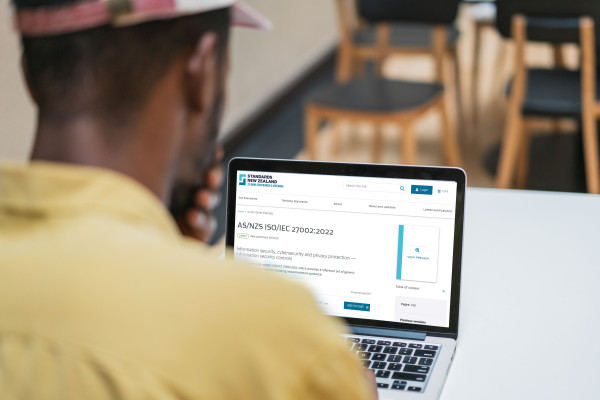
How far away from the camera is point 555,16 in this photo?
9.04ft

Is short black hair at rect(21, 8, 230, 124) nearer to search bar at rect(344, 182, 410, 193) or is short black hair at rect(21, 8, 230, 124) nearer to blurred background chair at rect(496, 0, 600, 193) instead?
search bar at rect(344, 182, 410, 193)

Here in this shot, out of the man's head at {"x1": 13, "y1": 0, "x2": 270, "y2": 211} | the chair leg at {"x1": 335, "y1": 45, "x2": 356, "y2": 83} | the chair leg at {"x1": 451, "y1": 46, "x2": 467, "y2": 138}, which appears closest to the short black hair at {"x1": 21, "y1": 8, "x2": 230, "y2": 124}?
the man's head at {"x1": 13, "y1": 0, "x2": 270, "y2": 211}

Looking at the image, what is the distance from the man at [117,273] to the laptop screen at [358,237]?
468 mm

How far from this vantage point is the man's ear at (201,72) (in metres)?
0.71

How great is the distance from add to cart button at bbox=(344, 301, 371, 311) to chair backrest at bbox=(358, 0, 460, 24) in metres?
2.47

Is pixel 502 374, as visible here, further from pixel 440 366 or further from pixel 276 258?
pixel 276 258

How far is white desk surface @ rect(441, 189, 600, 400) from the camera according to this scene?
100 centimetres

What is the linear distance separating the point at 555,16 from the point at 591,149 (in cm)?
49

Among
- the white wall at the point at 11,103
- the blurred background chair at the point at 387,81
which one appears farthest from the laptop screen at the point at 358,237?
the blurred background chair at the point at 387,81

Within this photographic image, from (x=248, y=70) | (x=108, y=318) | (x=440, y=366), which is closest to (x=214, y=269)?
(x=108, y=318)

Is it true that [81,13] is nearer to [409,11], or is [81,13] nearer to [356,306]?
[356,306]

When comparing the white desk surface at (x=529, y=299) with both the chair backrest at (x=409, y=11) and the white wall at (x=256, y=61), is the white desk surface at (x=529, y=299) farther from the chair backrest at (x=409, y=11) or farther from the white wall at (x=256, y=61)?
the chair backrest at (x=409, y=11)

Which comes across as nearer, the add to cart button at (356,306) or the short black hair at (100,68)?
the short black hair at (100,68)

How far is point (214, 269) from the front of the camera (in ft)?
1.69
